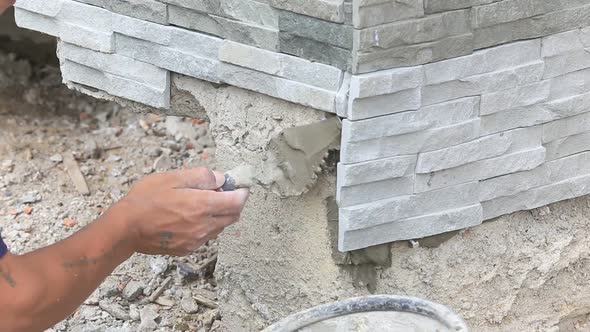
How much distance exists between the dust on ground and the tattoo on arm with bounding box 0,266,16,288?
1245 mm

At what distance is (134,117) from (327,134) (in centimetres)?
211

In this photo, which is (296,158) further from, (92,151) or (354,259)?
(92,151)

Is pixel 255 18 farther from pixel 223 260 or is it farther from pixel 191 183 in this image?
pixel 223 260

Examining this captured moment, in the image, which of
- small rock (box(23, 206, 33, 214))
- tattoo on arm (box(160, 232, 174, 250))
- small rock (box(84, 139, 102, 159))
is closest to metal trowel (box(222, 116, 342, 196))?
tattoo on arm (box(160, 232, 174, 250))

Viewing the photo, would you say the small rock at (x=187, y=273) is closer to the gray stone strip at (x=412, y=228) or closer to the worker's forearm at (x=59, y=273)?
the gray stone strip at (x=412, y=228)

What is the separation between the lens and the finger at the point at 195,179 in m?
2.25

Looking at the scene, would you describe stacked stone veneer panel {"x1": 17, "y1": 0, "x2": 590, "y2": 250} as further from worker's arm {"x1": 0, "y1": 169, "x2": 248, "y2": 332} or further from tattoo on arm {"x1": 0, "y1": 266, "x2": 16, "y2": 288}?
→ tattoo on arm {"x1": 0, "y1": 266, "x2": 16, "y2": 288}

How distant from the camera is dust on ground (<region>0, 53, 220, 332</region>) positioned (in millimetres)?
3307

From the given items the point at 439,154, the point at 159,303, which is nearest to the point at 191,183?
the point at 439,154

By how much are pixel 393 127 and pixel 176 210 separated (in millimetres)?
602

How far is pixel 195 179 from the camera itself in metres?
2.26

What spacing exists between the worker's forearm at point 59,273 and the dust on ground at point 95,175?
110 centimetres

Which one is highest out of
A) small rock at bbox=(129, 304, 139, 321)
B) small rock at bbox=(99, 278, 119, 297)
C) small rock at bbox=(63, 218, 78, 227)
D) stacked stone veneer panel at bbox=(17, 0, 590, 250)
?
stacked stone veneer panel at bbox=(17, 0, 590, 250)

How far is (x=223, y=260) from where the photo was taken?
2.98m
